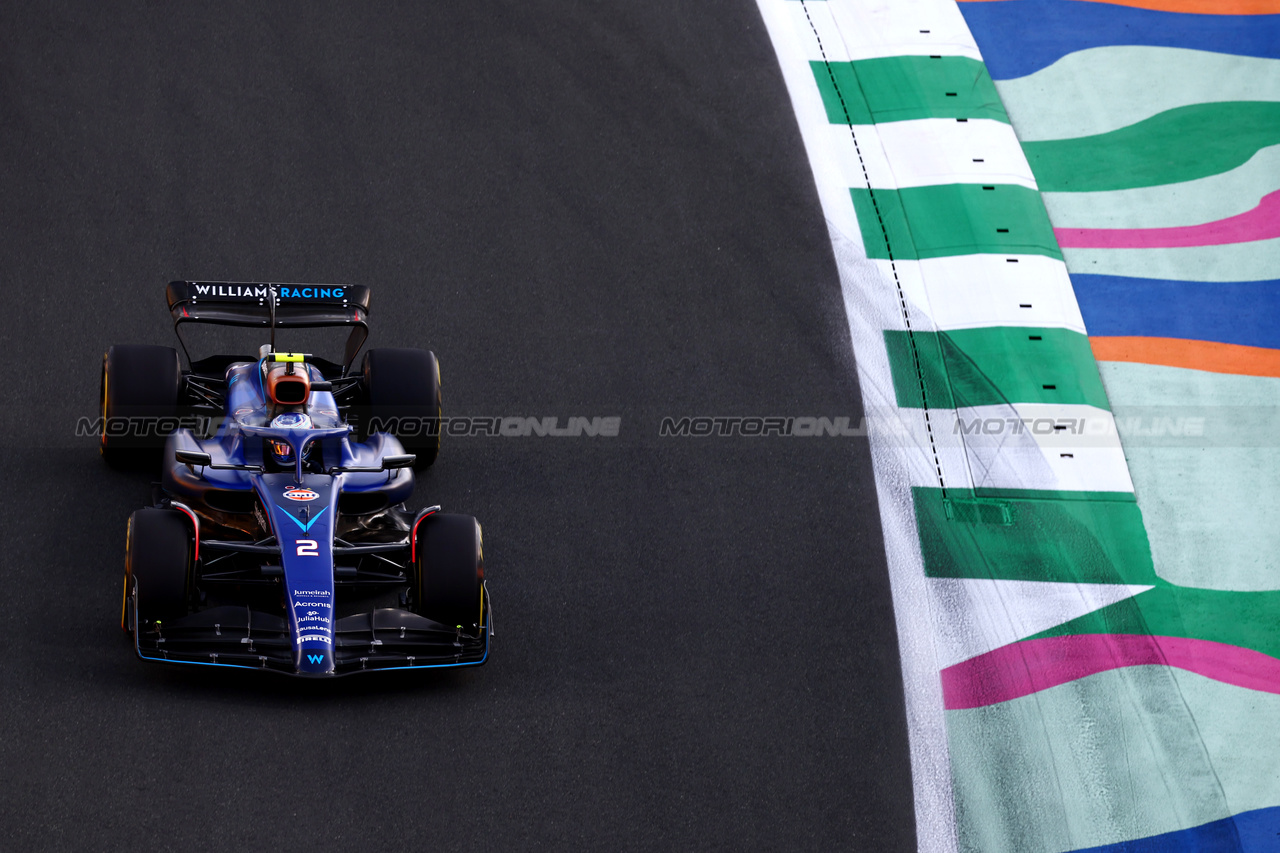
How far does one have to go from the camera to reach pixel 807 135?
12.5 meters

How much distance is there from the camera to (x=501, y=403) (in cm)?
1000

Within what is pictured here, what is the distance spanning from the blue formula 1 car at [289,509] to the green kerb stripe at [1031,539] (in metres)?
3.22

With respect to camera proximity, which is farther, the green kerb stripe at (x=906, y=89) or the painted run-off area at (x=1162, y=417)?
the green kerb stripe at (x=906, y=89)

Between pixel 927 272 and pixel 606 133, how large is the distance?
2.89 meters

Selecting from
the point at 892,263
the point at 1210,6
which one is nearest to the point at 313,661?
the point at 892,263

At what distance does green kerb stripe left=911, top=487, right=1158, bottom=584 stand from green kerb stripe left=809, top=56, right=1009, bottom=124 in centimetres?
422

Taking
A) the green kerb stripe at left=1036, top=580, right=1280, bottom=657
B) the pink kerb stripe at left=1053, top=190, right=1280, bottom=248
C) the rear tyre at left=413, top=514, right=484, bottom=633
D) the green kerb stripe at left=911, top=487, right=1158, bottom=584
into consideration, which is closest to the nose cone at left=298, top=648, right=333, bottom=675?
the rear tyre at left=413, top=514, right=484, bottom=633

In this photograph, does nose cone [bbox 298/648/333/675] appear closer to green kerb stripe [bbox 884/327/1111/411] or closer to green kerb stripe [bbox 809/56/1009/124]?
green kerb stripe [bbox 884/327/1111/411]

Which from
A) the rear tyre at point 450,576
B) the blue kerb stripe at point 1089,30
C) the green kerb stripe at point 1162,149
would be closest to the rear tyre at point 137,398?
the rear tyre at point 450,576

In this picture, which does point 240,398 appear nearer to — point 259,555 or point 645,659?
point 259,555

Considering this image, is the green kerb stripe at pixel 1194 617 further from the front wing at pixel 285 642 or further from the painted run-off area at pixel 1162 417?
the front wing at pixel 285 642

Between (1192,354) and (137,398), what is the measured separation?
7.53 meters

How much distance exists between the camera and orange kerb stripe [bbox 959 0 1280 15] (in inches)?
559

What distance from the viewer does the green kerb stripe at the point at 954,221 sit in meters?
11.7
